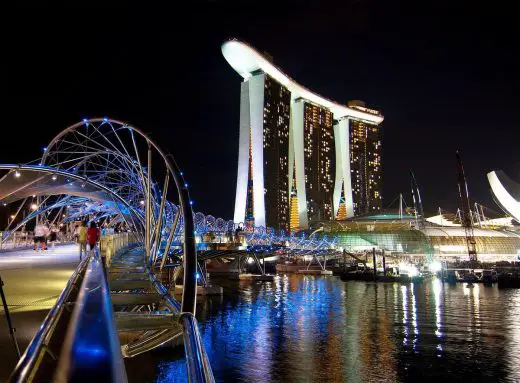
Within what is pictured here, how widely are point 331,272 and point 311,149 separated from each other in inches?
3850

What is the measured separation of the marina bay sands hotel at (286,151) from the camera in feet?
427

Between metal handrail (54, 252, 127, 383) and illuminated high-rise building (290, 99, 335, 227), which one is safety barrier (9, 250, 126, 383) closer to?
metal handrail (54, 252, 127, 383)

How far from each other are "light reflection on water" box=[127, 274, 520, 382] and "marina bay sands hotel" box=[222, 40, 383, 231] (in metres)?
83.5

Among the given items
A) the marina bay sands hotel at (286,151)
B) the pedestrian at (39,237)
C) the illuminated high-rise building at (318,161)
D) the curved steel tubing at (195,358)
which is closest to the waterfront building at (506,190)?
the marina bay sands hotel at (286,151)

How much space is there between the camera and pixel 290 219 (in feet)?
531

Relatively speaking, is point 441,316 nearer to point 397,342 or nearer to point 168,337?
point 397,342

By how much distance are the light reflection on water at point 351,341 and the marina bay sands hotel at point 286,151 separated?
83498mm

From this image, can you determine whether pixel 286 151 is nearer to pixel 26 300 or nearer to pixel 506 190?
pixel 506 190

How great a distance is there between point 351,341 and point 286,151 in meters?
126

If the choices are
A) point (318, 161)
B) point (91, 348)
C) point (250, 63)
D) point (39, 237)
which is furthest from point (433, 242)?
point (91, 348)

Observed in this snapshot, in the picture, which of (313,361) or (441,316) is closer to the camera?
(313,361)

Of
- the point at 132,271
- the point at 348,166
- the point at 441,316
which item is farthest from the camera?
the point at 348,166

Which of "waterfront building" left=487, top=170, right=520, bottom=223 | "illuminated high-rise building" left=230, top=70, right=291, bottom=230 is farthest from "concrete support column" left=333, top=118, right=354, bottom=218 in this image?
"waterfront building" left=487, top=170, right=520, bottom=223

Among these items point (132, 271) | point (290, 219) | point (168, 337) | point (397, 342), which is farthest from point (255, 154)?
point (168, 337)
